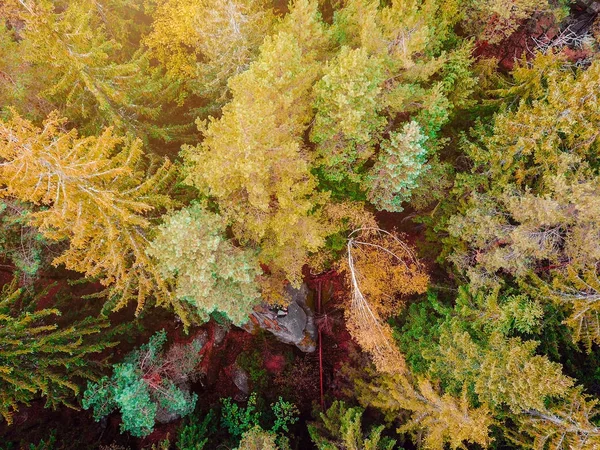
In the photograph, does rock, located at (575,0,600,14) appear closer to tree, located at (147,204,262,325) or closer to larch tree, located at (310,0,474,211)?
larch tree, located at (310,0,474,211)

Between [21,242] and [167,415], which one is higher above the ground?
[21,242]

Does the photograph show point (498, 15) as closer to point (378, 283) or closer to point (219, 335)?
point (378, 283)

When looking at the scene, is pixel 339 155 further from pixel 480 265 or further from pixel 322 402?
pixel 322 402

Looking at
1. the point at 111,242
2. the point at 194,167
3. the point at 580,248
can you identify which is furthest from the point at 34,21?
the point at 580,248

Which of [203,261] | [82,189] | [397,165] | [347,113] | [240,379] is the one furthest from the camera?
[240,379]

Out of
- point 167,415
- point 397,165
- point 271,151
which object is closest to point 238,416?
point 167,415

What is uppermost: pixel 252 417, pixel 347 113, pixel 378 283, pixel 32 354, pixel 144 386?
pixel 347 113

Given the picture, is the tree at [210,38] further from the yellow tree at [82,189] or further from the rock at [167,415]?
the rock at [167,415]
